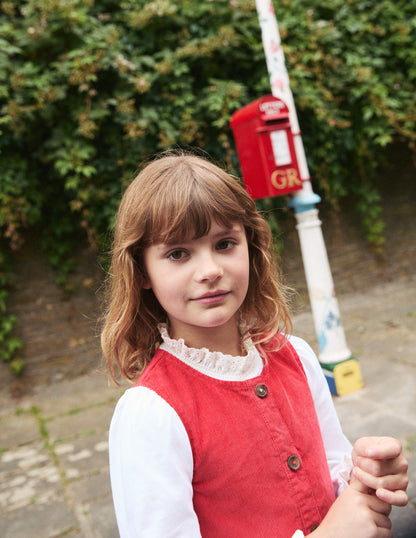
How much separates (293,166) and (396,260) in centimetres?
337

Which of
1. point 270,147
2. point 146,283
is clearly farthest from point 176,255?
point 270,147

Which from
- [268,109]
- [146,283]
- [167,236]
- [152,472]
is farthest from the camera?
[268,109]

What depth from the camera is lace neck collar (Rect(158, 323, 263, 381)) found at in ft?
3.29

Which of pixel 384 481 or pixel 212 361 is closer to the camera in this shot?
pixel 384 481

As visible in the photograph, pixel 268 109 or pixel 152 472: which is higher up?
pixel 268 109

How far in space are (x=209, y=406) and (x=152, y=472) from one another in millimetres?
Result: 177

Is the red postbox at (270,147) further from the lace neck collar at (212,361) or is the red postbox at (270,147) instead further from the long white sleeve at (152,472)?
the long white sleeve at (152,472)

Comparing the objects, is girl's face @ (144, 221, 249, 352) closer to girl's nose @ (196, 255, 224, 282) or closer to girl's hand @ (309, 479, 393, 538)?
girl's nose @ (196, 255, 224, 282)

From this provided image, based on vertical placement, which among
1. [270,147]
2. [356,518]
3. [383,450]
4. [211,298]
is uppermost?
[270,147]

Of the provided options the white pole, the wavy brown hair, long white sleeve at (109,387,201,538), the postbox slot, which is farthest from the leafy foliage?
long white sleeve at (109,387,201,538)

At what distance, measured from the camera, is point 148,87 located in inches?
145

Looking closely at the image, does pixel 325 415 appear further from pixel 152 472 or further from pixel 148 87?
pixel 148 87

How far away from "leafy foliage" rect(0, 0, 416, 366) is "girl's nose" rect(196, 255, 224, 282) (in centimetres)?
294

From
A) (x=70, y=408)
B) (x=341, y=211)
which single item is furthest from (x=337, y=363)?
(x=341, y=211)
